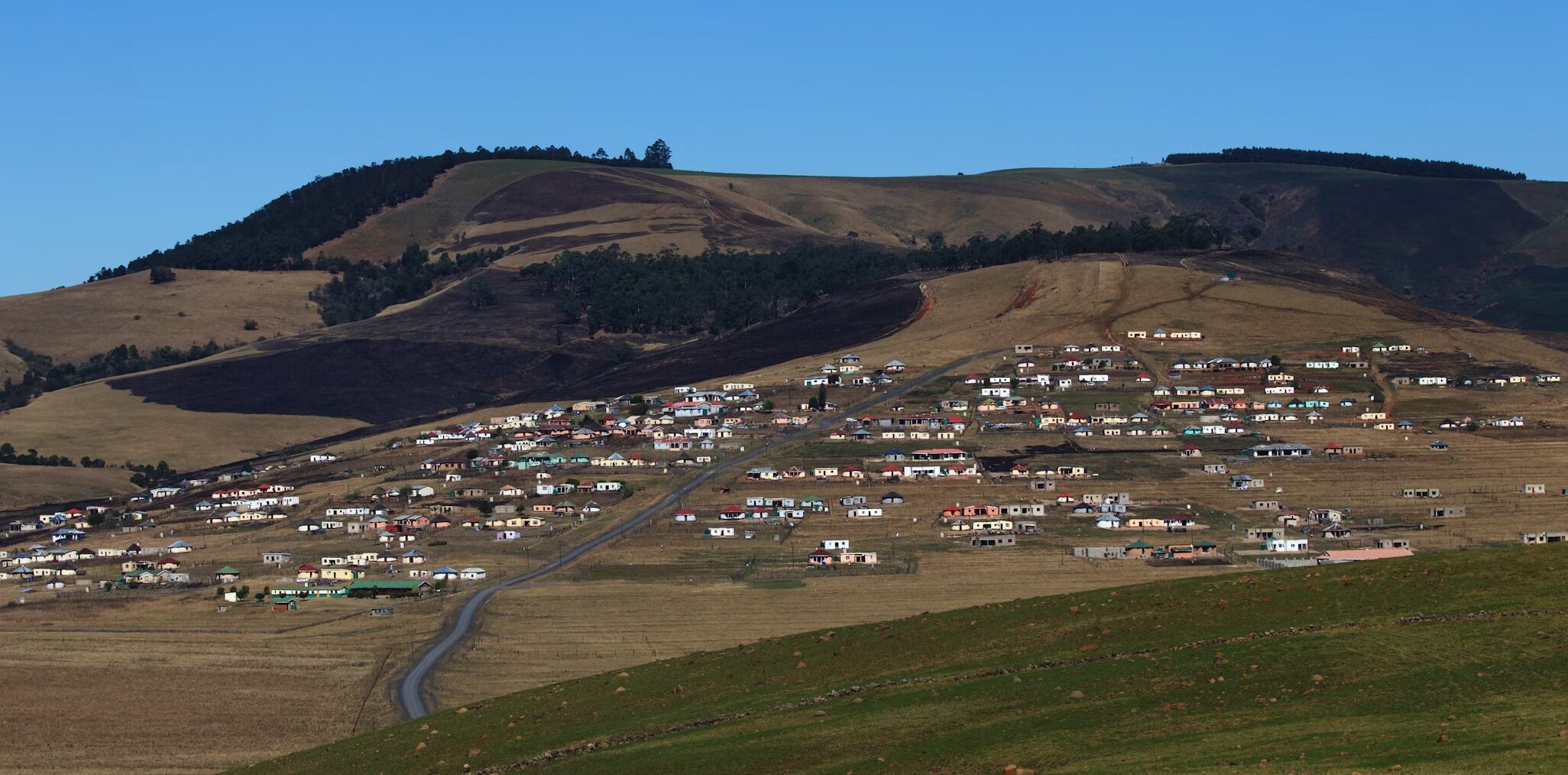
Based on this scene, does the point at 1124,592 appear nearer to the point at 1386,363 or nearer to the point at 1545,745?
the point at 1545,745

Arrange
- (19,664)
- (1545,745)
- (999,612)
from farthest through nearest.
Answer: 1. (19,664)
2. (999,612)
3. (1545,745)

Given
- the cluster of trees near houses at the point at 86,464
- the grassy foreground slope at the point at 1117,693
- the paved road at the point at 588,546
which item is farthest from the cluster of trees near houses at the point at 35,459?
the grassy foreground slope at the point at 1117,693

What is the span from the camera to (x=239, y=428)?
189875 mm

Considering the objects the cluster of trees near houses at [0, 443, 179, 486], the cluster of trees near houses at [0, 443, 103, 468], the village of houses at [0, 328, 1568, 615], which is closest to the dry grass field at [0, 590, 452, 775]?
the village of houses at [0, 328, 1568, 615]

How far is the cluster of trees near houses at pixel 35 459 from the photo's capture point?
169125 millimetres

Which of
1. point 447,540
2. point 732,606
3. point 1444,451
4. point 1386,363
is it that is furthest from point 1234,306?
point 732,606

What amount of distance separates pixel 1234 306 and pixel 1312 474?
224 feet

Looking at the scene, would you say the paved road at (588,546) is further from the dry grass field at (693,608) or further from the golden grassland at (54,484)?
the golden grassland at (54,484)

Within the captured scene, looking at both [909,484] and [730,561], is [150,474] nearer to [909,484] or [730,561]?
[909,484]

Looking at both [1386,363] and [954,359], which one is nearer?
[1386,363]

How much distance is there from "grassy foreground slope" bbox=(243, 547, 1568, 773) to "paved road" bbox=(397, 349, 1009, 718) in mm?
15944

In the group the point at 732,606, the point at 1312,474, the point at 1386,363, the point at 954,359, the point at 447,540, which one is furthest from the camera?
the point at 954,359

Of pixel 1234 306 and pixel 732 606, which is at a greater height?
pixel 1234 306

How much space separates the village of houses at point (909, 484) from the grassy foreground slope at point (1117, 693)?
40.4 meters
